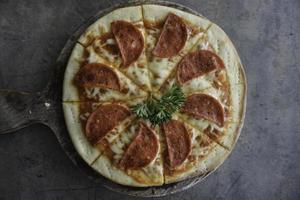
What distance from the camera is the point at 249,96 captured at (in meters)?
5.41

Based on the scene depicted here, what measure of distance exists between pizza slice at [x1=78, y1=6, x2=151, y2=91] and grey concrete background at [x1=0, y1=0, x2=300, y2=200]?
0.51 meters

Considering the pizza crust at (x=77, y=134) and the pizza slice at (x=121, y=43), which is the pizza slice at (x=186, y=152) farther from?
the pizza crust at (x=77, y=134)

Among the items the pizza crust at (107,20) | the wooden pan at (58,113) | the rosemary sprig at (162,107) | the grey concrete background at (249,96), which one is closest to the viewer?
the rosemary sprig at (162,107)

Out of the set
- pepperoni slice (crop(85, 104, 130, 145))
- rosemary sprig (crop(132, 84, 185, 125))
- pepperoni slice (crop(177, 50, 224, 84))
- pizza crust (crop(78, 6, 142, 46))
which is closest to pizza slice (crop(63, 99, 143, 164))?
pepperoni slice (crop(85, 104, 130, 145))

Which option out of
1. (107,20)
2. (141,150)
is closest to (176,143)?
(141,150)

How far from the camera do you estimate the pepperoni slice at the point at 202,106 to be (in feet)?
15.4

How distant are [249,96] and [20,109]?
262cm

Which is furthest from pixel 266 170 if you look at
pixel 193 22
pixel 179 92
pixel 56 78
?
pixel 56 78

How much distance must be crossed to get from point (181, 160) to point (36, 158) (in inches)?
64.7

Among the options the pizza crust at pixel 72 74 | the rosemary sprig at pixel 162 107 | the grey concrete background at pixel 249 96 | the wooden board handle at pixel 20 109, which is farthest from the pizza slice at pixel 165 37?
the wooden board handle at pixel 20 109

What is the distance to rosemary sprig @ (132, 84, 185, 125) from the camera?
14.9 ft

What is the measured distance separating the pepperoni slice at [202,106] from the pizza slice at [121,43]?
1.48 ft

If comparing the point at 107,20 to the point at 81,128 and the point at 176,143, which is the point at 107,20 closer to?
the point at 81,128

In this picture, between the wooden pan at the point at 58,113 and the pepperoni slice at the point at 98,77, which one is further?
the wooden pan at the point at 58,113
